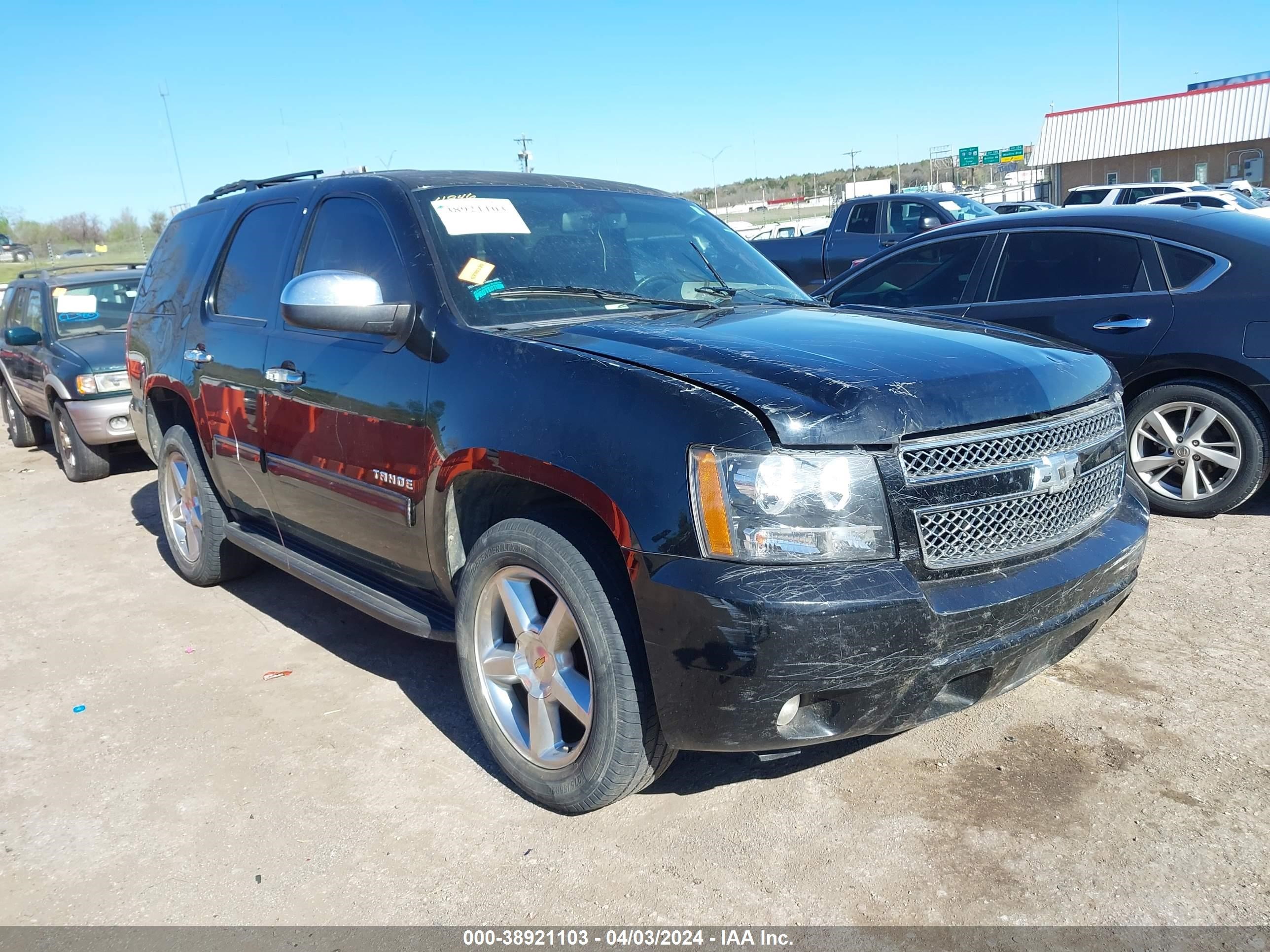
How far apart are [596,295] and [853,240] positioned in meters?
10.2

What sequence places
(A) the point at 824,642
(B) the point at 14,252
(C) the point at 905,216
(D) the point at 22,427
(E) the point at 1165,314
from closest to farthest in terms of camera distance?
(A) the point at 824,642
(E) the point at 1165,314
(D) the point at 22,427
(C) the point at 905,216
(B) the point at 14,252

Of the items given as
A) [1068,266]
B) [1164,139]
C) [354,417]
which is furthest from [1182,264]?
[1164,139]

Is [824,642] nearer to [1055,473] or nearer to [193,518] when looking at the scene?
[1055,473]

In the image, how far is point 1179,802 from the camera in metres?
2.77

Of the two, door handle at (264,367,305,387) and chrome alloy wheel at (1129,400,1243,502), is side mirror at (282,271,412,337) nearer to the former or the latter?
door handle at (264,367,305,387)

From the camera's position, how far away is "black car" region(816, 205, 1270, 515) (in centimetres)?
498

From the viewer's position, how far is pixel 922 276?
6281 mm

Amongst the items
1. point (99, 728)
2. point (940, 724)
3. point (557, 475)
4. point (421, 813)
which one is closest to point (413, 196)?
point (557, 475)

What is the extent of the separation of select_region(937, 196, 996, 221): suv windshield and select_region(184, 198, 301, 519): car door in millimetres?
10900

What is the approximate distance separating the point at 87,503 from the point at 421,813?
601cm

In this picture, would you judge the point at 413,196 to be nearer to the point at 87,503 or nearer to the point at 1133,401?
the point at 1133,401

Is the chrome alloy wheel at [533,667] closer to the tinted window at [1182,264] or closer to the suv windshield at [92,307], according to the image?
the tinted window at [1182,264]

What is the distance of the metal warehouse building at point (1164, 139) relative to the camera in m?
38.6

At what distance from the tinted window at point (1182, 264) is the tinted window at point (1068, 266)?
118mm
